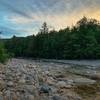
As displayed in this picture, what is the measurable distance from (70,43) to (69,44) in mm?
456

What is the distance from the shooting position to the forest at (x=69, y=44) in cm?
6744

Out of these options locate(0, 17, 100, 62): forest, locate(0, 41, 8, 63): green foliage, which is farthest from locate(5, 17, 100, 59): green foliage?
locate(0, 41, 8, 63): green foliage

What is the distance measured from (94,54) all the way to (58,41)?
16.2m

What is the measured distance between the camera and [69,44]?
72.8 metres

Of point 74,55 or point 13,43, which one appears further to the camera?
point 13,43

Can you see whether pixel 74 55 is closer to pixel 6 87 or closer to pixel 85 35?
pixel 85 35

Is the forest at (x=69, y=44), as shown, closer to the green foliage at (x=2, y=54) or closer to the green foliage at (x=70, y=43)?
the green foliage at (x=70, y=43)

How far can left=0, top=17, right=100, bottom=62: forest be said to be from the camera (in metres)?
67.4

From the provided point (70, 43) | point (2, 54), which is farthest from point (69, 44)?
point (2, 54)

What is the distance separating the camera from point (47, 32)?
319ft

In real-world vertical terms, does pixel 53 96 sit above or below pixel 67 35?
below

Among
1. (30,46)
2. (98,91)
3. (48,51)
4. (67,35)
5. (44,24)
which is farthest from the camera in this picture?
(44,24)

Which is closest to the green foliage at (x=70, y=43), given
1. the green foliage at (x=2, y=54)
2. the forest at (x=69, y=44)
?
the forest at (x=69, y=44)

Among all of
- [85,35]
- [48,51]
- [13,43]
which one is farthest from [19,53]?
[85,35]
